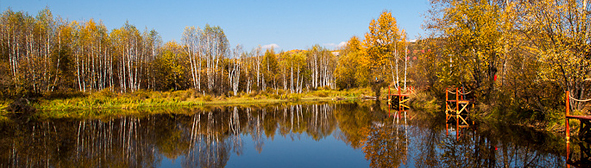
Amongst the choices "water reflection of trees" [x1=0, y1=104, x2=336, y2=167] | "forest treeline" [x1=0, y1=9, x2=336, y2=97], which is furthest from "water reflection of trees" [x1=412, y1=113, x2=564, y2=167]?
"forest treeline" [x1=0, y1=9, x2=336, y2=97]

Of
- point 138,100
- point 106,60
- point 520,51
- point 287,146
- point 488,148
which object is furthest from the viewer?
point 106,60

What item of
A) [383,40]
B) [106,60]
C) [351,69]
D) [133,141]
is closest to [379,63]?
[383,40]

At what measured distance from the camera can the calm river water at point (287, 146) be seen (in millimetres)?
9125

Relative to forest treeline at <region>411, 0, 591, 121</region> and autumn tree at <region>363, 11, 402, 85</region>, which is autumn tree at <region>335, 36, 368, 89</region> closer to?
autumn tree at <region>363, 11, 402, 85</region>

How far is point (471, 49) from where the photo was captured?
18.9m

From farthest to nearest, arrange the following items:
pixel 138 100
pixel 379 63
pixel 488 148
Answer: pixel 379 63
pixel 138 100
pixel 488 148

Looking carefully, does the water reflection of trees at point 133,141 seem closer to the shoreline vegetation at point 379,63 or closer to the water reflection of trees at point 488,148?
the water reflection of trees at point 488,148

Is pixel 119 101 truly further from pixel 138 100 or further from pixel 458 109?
pixel 458 109

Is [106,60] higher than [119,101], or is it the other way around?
[106,60]

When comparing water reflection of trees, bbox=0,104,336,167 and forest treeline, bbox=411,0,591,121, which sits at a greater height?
forest treeline, bbox=411,0,591,121

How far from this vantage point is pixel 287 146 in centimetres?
1216

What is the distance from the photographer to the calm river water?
29.9ft

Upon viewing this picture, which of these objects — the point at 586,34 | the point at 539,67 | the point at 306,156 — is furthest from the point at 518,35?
the point at 306,156

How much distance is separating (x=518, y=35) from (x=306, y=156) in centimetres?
1064
